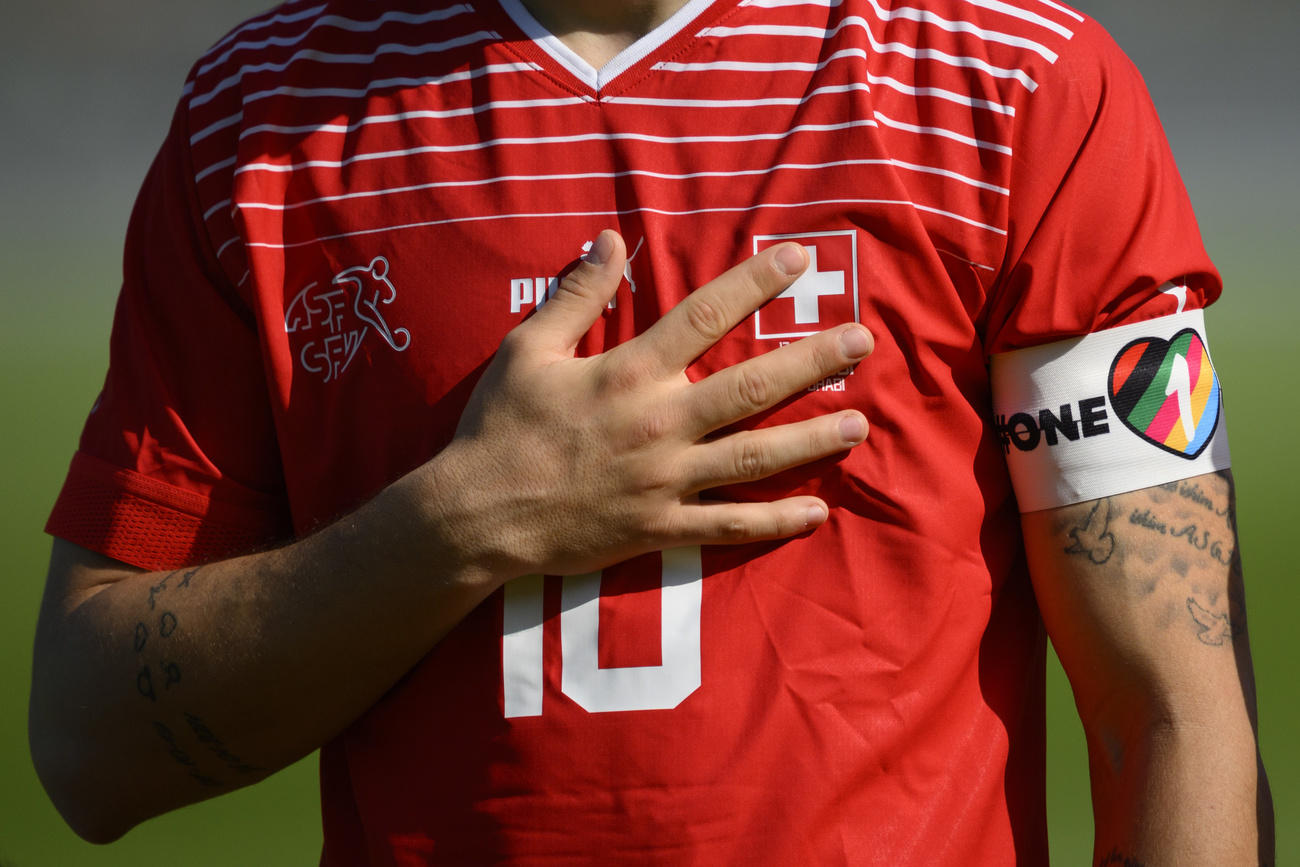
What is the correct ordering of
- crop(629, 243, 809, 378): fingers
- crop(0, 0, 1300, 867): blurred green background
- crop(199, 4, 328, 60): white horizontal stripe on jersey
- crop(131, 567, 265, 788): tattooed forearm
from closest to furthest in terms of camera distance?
crop(629, 243, 809, 378): fingers, crop(131, 567, 265, 788): tattooed forearm, crop(199, 4, 328, 60): white horizontal stripe on jersey, crop(0, 0, 1300, 867): blurred green background

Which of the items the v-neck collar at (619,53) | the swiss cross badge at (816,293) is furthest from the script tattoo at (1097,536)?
the v-neck collar at (619,53)

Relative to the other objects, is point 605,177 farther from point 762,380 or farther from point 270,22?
point 270,22

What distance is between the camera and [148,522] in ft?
2.60

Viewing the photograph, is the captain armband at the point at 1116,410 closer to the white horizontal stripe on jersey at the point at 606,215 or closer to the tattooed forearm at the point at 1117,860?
the white horizontal stripe on jersey at the point at 606,215

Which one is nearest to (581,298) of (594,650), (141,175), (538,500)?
(538,500)

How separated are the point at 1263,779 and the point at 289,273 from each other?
0.81 metres

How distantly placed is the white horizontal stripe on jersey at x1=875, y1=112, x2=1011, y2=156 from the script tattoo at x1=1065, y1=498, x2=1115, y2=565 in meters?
0.26

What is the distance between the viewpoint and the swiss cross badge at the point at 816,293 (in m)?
0.69

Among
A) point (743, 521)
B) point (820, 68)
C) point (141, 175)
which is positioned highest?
point (141, 175)

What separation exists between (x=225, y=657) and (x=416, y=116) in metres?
0.44

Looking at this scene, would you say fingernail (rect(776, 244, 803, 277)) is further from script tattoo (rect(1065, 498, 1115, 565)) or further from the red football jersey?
script tattoo (rect(1065, 498, 1115, 565))

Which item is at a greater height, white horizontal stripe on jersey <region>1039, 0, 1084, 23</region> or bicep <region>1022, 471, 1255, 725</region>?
white horizontal stripe on jersey <region>1039, 0, 1084, 23</region>

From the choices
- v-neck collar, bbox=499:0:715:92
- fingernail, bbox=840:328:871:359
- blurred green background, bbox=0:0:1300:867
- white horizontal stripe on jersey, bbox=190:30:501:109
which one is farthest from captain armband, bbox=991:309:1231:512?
blurred green background, bbox=0:0:1300:867

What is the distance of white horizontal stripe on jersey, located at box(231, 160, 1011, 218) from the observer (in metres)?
0.69
